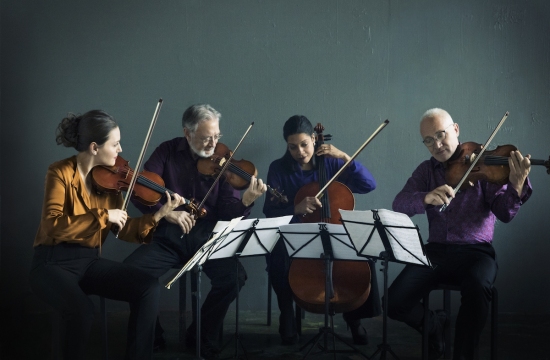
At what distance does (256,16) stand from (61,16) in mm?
1272

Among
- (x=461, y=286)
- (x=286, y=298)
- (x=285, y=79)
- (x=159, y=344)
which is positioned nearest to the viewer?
(x=461, y=286)

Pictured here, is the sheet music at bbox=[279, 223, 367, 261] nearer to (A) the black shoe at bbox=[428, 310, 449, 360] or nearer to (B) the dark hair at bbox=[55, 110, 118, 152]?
(A) the black shoe at bbox=[428, 310, 449, 360]

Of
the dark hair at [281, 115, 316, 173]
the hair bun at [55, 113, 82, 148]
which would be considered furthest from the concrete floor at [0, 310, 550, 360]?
the hair bun at [55, 113, 82, 148]

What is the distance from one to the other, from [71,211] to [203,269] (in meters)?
0.83

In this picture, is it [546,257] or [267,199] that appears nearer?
[267,199]

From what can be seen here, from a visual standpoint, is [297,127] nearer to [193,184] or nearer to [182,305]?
[193,184]

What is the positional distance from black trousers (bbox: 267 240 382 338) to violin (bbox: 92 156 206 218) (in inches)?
32.3

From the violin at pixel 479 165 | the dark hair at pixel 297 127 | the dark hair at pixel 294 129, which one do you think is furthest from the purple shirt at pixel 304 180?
the violin at pixel 479 165

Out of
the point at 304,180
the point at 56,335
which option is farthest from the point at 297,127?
the point at 56,335

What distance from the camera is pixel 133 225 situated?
9.55ft

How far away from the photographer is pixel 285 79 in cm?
392

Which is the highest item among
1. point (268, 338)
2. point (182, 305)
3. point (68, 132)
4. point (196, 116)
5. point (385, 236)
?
point (196, 116)

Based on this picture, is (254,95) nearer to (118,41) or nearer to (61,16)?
(118,41)

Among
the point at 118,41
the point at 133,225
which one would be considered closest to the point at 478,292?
the point at 133,225
